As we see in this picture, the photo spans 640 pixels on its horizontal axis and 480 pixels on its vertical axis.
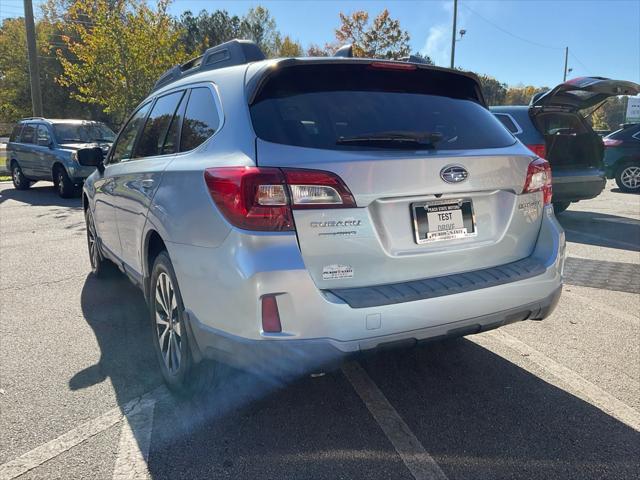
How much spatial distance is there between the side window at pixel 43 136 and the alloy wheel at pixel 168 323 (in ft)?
35.8

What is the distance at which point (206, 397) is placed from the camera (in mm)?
3041

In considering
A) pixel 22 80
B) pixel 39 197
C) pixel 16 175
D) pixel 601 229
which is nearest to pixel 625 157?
pixel 601 229

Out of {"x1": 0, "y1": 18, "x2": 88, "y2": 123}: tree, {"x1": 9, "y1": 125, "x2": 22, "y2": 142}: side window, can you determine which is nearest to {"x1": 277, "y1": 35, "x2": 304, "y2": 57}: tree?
{"x1": 0, "y1": 18, "x2": 88, "y2": 123}: tree

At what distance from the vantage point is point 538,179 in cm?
297

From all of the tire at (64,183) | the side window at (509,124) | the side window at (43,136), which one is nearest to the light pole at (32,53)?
the side window at (43,136)

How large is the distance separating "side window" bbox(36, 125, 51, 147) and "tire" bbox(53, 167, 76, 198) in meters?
0.83

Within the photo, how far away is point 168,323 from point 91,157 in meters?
2.29

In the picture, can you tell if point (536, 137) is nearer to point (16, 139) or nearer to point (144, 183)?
point (144, 183)

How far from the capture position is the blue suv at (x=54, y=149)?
1179 cm

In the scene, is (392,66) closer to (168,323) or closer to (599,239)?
(168,323)

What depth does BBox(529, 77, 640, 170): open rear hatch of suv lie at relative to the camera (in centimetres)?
731

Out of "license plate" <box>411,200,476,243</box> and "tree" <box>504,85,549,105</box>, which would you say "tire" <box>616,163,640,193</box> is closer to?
"license plate" <box>411,200,476,243</box>

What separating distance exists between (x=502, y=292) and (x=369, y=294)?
74cm

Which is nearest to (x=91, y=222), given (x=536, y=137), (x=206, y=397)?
(x=206, y=397)
